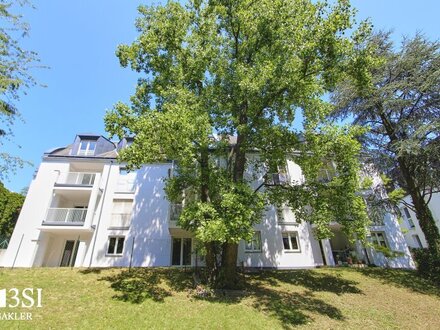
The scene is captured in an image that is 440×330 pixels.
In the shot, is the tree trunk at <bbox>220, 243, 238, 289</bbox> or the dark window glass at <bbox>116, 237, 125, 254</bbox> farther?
the dark window glass at <bbox>116, 237, 125, 254</bbox>

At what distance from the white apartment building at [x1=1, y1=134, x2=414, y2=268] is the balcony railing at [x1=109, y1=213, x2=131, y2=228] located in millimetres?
83

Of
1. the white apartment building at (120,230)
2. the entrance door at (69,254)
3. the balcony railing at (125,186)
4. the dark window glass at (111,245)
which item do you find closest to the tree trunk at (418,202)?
the white apartment building at (120,230)

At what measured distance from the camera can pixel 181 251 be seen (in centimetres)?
2177

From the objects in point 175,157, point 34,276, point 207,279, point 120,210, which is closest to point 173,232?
point 120,210

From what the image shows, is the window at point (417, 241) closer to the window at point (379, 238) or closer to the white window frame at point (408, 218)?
the white window frame at point (408, 218)

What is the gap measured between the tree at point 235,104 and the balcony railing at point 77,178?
482 inches

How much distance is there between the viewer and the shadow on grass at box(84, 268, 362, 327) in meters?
11.3

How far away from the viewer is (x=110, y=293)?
41.2 feet

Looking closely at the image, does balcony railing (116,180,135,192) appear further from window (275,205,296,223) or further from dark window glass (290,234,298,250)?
dark window glass (290,234,298,250)

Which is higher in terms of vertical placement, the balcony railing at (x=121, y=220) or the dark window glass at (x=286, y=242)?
the balcony railing at (x=121, y=220)

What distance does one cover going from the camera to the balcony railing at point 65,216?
20.9m

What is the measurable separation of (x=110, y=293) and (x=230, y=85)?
1284cm

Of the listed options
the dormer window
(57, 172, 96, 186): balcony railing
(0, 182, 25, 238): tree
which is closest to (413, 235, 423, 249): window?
(57, 172, 96, 186): balcony railing

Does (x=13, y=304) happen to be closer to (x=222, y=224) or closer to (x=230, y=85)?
(x=222, y=224)
